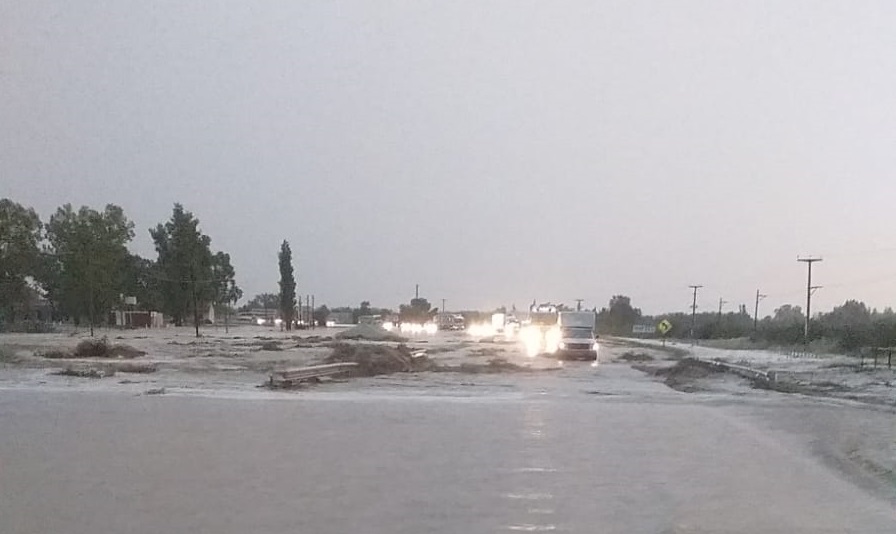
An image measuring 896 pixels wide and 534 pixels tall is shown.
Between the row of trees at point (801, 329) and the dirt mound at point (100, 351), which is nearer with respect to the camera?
the dirt mound at point (100, 351)

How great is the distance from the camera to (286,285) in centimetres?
12231

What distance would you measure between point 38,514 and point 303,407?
10.4m

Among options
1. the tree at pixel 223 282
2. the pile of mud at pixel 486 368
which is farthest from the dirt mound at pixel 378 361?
the tree at pixel 223 282

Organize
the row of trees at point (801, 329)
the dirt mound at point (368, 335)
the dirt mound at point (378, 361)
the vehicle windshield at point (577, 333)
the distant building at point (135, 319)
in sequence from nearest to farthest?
the dirt mound at point (378, 361) < the vehicle windshield at point (577, 333) < the row of trees at point (801, 329) < the dirt mound at point (368, 335) < the distant building at point (135, 319)

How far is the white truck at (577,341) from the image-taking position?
4484cm

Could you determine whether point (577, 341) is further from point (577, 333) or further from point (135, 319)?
point (135, 319)

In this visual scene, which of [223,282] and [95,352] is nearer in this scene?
[95,352]

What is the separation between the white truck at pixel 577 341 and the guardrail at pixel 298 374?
55.3 feet

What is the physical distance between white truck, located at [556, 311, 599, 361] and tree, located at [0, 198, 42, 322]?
187 ft

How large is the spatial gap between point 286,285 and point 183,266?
24.6 metres

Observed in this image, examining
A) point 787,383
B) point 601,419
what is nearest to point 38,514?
point 601,419

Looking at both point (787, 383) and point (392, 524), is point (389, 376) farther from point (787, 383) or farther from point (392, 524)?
point (392, 524)

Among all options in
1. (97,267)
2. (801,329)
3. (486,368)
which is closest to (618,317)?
(801,329)

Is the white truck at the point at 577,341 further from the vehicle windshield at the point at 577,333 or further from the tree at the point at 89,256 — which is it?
the tree at the point at 89,256
